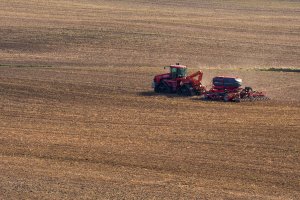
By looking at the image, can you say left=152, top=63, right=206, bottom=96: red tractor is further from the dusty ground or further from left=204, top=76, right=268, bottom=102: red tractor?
left=204, top=76, right=268, bottom=102: red tractor

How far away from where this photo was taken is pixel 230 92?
139ft

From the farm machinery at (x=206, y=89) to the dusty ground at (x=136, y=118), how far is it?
2.73 feet

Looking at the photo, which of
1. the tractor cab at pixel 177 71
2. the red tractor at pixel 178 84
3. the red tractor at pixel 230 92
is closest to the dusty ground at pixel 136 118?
the red tractor at pixel 178 84

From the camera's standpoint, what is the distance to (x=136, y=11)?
92.8m

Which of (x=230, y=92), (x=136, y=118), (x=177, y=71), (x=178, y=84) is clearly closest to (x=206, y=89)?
(x=178, y=84)

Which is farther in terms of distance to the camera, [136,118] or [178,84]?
[178,84]

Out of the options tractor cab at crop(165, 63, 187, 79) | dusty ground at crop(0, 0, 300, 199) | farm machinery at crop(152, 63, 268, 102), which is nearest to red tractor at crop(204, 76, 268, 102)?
farm machinery at crop(152, 63, 268, 102)

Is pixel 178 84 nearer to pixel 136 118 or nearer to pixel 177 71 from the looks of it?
pixel 177 71

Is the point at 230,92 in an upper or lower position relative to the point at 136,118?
upper

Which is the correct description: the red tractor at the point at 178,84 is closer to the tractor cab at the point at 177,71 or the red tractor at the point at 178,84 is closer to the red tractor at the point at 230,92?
the tractor cab at the point at 177,71

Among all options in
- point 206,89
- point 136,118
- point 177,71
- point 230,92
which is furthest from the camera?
point 177,71

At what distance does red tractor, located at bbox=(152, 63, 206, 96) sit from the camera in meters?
43.6

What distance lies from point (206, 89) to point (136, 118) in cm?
876

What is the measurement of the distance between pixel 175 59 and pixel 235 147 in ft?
94.6
